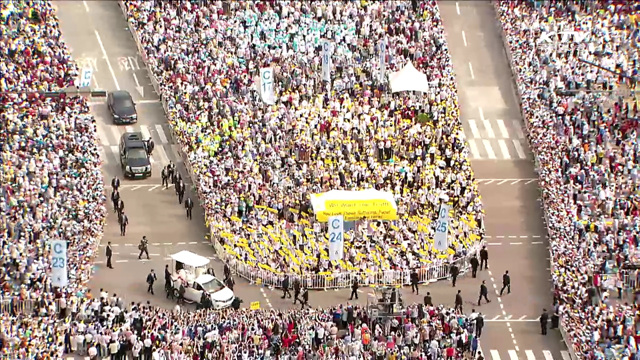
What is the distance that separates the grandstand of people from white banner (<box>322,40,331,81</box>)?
821mm

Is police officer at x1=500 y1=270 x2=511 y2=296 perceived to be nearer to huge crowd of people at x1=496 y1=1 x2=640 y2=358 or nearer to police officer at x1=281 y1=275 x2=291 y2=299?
huge crowd of people at x1=496 y1=1 x2=640 y2=358

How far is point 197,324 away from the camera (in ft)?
327

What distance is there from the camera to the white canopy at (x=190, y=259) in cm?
10500

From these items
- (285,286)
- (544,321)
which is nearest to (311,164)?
(285,286)

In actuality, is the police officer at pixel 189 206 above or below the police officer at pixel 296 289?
above

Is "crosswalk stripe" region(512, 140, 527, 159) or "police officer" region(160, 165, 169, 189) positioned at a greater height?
"police officer" region(160, 165, 169, 189)

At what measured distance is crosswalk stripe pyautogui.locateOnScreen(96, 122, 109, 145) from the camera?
121062 mm

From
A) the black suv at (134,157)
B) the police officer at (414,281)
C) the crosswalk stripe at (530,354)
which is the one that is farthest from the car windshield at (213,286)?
the crosswalk stripe at (530,354)

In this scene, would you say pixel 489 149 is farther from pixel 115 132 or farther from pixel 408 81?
pixel 115 132

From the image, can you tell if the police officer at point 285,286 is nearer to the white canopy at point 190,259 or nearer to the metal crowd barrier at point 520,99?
the white canopy at point 190,259

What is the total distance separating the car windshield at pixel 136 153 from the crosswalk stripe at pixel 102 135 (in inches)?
152

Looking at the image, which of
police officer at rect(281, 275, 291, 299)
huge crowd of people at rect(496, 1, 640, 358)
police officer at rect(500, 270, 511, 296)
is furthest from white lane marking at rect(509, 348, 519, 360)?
police officer at rect(281, 275, 291, 299)

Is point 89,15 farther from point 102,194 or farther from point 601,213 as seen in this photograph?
point 601,213

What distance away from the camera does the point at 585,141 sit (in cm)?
11769
